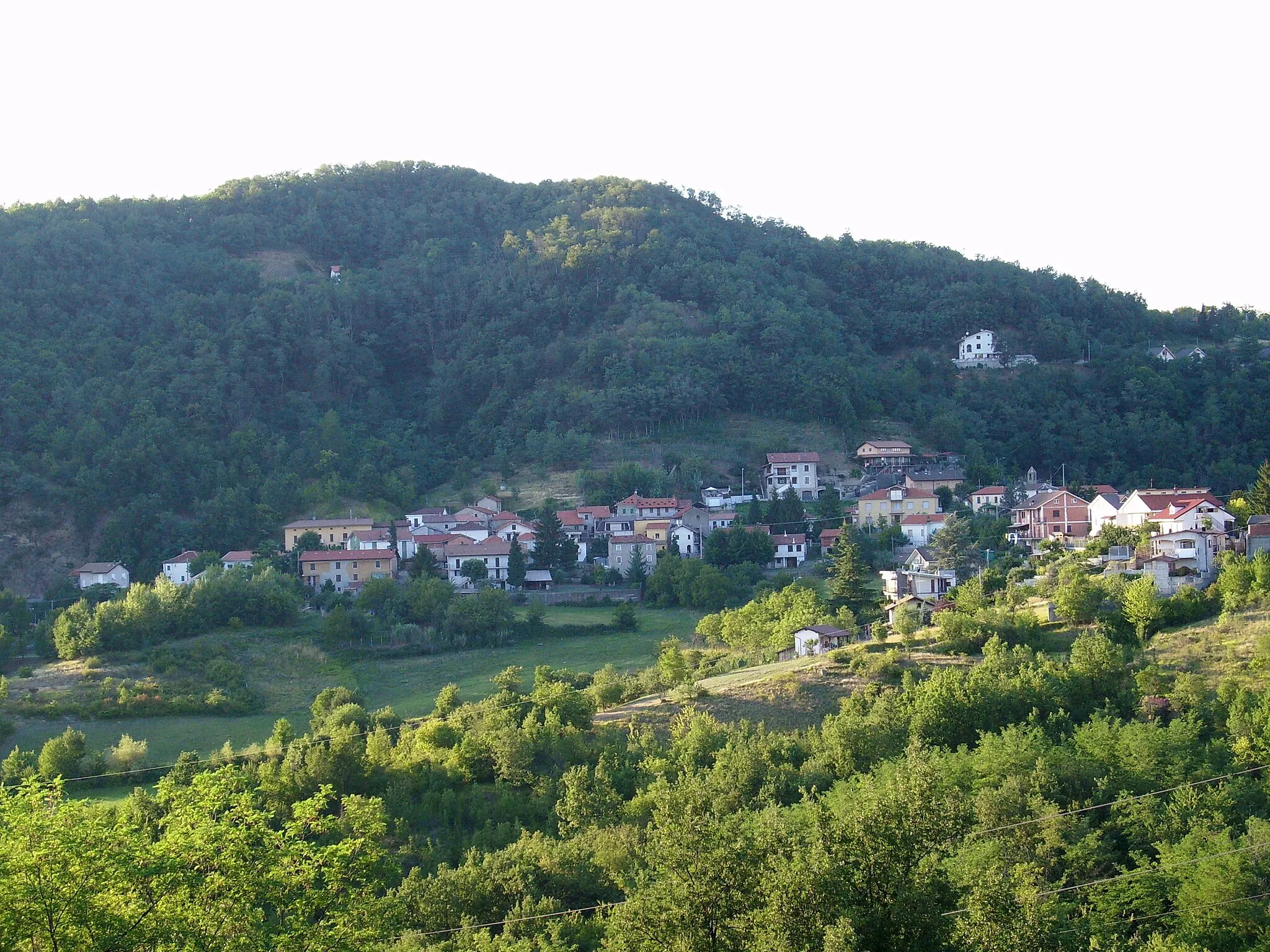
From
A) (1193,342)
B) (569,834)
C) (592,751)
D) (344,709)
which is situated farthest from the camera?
(1193,342)

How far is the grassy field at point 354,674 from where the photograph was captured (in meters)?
28.0

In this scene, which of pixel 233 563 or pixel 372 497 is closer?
pixel 233 563

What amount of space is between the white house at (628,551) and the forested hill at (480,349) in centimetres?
1151

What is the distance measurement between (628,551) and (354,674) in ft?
38.0

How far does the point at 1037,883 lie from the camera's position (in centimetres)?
1598

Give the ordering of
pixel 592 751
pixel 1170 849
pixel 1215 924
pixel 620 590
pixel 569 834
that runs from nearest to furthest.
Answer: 1. pixel 1215 924
2. pixel 1170 849
3. pixel 569 834
4. pixel 592 751
5. pixel 620 590

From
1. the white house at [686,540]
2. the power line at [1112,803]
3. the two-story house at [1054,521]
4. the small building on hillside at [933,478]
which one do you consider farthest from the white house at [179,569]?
the power line at [1112,803]

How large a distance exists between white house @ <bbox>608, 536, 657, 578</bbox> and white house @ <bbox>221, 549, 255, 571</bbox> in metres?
11.4

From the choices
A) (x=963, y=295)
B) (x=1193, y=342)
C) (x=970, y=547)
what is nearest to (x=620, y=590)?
(x=970, y=547)

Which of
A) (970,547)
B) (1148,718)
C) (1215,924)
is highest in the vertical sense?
(970,547)

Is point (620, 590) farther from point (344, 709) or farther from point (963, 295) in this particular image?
point (963, 295)

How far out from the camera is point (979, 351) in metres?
61.3

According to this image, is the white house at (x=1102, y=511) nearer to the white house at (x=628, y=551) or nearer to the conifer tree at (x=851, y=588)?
the conifer tree at (x=851, y=588)

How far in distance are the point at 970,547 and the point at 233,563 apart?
22.4 metres
